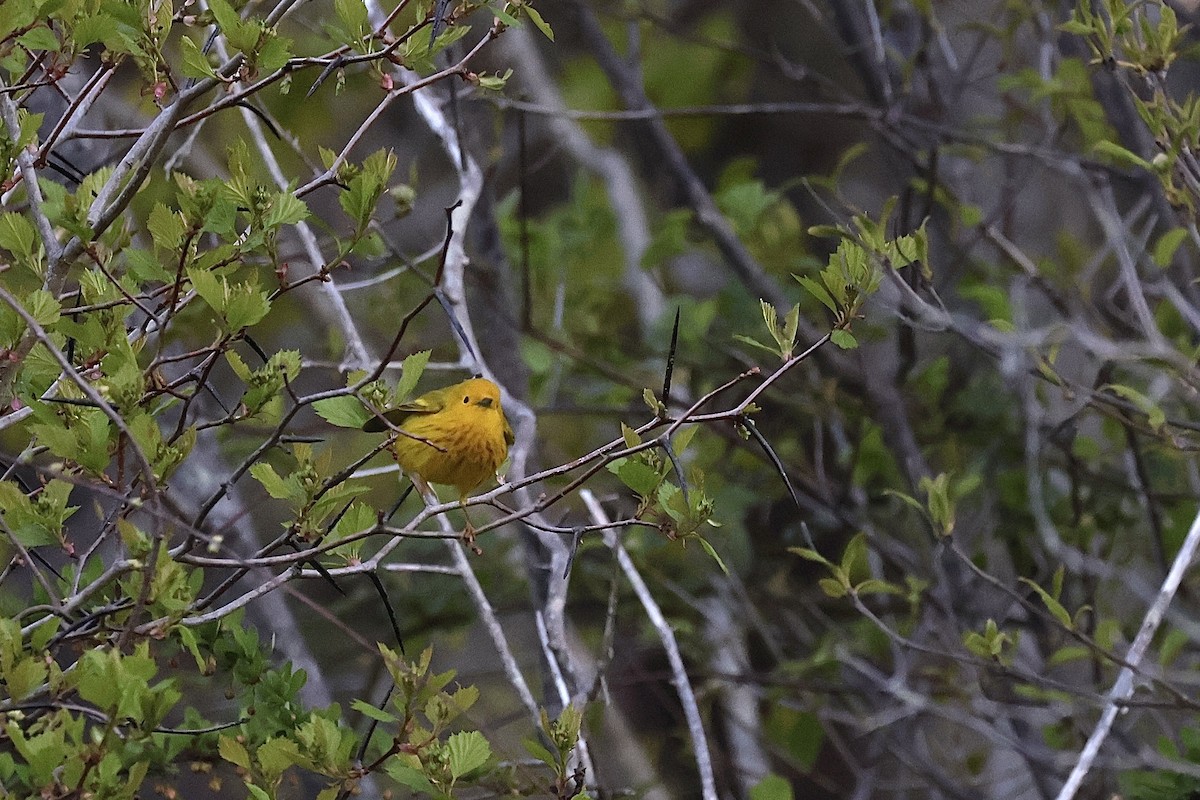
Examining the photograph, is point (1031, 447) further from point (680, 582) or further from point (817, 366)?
point (680, 582)

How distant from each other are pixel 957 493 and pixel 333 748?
8.21 feet

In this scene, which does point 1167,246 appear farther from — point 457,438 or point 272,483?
point 272,483

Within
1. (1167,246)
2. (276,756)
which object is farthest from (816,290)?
(1167,246)

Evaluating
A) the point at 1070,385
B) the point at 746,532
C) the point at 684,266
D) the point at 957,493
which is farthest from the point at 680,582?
the point at 684,266

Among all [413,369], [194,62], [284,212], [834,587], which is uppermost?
[194,62]

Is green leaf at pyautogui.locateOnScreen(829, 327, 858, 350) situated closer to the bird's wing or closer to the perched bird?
the bird's wing

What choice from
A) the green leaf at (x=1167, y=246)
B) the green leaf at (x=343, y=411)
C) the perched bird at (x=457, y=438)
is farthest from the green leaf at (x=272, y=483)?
the green leaf at (x=1167, y=246)

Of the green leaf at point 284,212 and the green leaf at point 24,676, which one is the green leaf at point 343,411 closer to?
the green leaf at point 284,212

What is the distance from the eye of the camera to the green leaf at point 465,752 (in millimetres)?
2055

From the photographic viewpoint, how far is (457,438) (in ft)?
9.04

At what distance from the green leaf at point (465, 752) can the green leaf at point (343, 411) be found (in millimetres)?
547

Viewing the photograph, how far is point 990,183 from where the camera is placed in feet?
20.0

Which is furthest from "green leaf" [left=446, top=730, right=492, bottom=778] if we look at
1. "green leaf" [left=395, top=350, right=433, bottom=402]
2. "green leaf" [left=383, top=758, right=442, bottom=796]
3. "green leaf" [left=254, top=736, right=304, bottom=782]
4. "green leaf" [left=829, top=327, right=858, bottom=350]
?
"green leaf" [left=829, top=327, right=858, bottom=350]

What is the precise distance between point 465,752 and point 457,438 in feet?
2.78
